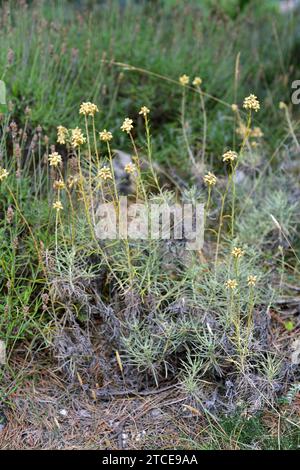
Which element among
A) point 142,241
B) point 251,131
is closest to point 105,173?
point 142,241

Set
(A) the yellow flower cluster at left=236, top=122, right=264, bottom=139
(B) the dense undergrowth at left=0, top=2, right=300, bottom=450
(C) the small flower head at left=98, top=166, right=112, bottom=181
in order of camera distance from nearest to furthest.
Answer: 1. (C) the small flower head at left=98, top=166, right=112, bottom=181
2. (B) the dense undergrowth at left=0, top=2, right=300, bottom=450
3. (A) the yellow flower cluster at left=236, top=122, right=264, bottom=139

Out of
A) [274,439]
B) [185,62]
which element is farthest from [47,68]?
[274,439]

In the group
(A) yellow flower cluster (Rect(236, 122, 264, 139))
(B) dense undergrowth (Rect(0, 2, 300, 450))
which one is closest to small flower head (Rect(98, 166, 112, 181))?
(B) dense undergrowth (Rect(0, 2, 300, 450))

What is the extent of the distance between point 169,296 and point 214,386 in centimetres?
39

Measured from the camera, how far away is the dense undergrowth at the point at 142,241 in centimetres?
253

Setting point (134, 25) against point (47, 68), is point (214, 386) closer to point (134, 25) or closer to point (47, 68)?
point (47, 68)

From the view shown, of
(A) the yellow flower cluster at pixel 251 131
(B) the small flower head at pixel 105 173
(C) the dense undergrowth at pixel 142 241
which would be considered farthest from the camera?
(A) the yellow flower cluster at pixel 251 131

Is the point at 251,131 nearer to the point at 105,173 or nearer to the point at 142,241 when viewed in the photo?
the point at 142,241

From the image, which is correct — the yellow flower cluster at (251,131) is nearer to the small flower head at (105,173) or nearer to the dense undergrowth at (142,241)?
the dense undergrowth at (142,241)

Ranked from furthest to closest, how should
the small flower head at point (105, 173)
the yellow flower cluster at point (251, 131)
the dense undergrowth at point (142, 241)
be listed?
the yellow flower cluster at point (251, 131)
the dense undergrowth at point (142, 241)
the small flower head at point (105, 173)

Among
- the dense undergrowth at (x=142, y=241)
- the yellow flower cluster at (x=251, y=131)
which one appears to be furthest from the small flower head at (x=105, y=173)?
the yellow flower cluster at (x=251, y=131)

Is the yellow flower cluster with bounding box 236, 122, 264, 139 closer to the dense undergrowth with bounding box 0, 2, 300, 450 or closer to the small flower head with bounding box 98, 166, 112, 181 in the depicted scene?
the dense undergrowth with bounding box 0, 2, 300, 450

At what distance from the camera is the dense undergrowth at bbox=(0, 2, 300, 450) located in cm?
Answer: 253

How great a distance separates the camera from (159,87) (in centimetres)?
398
